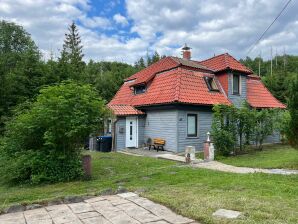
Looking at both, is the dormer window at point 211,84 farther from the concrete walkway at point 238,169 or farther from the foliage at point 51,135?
the foliage at point 51,135

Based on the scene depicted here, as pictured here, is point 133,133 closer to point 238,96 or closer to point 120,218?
point 238,96

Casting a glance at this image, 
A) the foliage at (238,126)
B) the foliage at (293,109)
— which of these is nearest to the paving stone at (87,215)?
the foliage at (293,109)

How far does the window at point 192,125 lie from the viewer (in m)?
17.5

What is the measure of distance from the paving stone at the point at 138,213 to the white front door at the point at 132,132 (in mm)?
13608

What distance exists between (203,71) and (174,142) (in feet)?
19.8

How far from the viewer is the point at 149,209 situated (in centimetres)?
521

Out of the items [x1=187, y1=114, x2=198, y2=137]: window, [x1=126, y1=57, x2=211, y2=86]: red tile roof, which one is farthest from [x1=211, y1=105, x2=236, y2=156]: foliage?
[x1=126, y1=57, x2=211, y2=86]: red tile roof

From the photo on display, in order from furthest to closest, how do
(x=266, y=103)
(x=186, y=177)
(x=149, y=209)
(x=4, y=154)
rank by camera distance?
(x=266, y=103) < (x=4, y=154) < (x=186, y=177) < (x=149, y=209)

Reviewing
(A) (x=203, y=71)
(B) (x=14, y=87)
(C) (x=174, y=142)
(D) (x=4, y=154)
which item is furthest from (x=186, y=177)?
(B) (x=14, y=87)

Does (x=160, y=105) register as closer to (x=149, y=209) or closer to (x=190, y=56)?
(x=190, y=56)

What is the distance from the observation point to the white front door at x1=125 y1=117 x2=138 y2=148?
19219 millimetres

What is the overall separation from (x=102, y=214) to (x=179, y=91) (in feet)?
42.1

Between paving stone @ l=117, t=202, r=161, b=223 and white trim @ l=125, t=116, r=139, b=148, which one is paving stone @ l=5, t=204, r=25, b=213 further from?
white trim @ l=125, t=116, r=139, b=148

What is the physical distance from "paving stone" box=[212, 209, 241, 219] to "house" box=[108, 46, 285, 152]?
38.4ft
